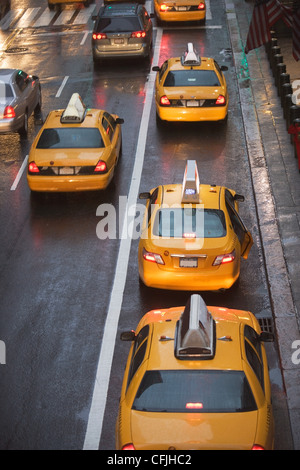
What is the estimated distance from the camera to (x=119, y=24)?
29.2 m

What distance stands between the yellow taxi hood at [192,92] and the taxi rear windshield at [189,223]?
27.7 ft

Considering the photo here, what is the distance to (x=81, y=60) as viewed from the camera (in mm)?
29812

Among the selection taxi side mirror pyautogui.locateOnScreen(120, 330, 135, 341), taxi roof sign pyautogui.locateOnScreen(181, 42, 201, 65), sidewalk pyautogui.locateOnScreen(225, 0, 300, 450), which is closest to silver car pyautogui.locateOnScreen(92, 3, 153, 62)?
sidewalk pyautogui.locateOnScreen(225, 0, 300, 450)

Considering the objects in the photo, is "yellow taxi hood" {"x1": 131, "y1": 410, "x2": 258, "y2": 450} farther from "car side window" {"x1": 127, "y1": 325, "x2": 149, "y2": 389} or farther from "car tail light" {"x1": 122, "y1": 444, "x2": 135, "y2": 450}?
"car side window" {"x1": 127, "y1": 325, "x2": 149, "y2": 389}

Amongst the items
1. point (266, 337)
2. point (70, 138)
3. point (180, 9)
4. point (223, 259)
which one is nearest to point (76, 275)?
point (223, 259)

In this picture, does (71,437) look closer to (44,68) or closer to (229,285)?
(229,285)

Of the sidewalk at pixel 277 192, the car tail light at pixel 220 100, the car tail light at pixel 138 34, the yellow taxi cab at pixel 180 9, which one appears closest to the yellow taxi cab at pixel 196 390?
the sidewalk at pixel 277 192

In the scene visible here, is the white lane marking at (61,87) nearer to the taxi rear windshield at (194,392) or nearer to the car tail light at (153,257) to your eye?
the car tail light at (153,257)

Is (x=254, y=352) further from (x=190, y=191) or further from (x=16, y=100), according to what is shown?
(x=16, y=100)

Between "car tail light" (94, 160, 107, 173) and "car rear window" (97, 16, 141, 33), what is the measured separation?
12282mm

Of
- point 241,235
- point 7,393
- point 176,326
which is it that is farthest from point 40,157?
point 176,326

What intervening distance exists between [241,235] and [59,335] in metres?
3.31

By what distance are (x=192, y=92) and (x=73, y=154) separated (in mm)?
5167

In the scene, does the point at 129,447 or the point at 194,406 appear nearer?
the point at 129,447
